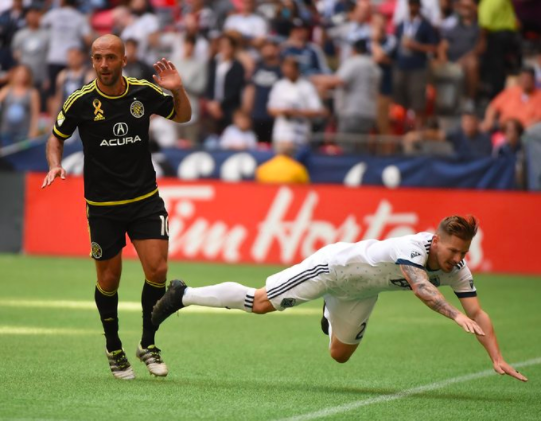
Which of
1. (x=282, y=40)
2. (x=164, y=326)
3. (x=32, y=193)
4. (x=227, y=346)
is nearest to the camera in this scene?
(x=227, y=346)

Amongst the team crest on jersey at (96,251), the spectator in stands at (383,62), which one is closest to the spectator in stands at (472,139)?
the spectator in stands at (383,62)

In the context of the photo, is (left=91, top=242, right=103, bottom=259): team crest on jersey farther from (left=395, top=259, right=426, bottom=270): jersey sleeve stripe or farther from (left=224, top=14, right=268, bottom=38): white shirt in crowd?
(left=224, top=14, right=268, bottom=38): white shirt in crowd

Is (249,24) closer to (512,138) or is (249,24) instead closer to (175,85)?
(512,138)

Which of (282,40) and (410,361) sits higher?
(282,40)

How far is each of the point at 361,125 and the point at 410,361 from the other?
1089 cm

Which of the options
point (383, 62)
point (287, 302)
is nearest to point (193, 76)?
point (383, 62)

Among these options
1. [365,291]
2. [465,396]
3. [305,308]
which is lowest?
[305,308]

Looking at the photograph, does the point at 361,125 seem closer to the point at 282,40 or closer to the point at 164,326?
the point at 282,40

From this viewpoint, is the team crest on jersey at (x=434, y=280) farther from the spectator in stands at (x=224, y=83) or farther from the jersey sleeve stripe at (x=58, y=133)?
the spectator in stands at (x=224, y=83)

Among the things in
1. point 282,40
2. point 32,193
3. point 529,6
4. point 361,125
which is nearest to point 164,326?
point 32,193

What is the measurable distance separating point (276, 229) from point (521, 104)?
190 inches

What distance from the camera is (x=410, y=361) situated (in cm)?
1012

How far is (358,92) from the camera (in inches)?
808

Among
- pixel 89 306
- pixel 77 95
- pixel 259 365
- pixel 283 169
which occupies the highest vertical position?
pixel 77 95
